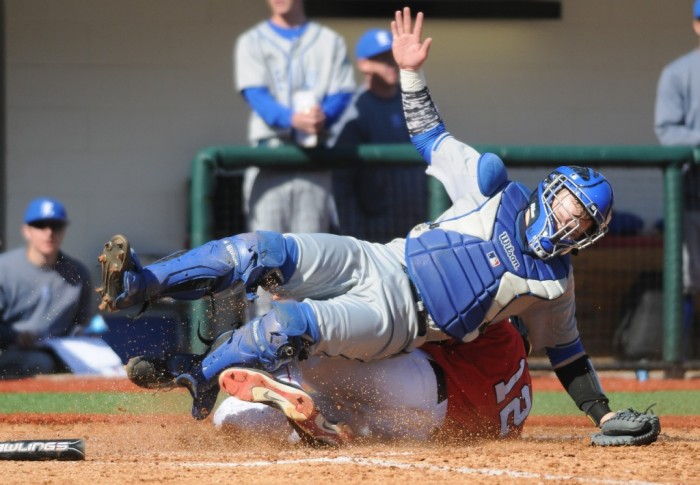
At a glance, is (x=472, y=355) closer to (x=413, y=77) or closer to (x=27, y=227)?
(x=413, y=77)

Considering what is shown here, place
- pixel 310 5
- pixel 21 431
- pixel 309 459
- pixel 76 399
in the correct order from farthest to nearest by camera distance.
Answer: pixel 310 5, pixel 76 399, pixel 21 431, pixel 309 459

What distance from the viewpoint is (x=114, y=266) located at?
494 cm

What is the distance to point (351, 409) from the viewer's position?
5.64 metres

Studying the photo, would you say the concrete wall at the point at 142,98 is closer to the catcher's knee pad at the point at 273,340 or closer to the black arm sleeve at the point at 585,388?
the black arm sleeve at the point at 585,388

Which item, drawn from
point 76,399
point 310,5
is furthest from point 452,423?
point 310,5

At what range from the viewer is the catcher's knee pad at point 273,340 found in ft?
16.3

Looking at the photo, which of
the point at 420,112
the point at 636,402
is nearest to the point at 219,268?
the point at 420,112

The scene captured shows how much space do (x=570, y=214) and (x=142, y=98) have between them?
5.83 meters

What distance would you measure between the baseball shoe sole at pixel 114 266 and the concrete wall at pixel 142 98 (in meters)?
5.05

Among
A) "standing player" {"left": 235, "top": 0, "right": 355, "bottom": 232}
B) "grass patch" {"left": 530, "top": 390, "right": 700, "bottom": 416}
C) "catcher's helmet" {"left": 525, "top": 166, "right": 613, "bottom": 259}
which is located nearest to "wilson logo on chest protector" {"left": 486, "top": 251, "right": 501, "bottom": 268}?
"catcher's helmet" {"left": 525, "top": 166, "right": 613, "bottom": 259}

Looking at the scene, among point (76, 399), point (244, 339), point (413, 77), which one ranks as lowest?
point (76, 399)

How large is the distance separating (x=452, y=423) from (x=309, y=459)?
1.01 m

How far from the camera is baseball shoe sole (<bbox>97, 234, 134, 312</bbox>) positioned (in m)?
4.94

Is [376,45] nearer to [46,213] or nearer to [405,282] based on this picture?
[46,213]
